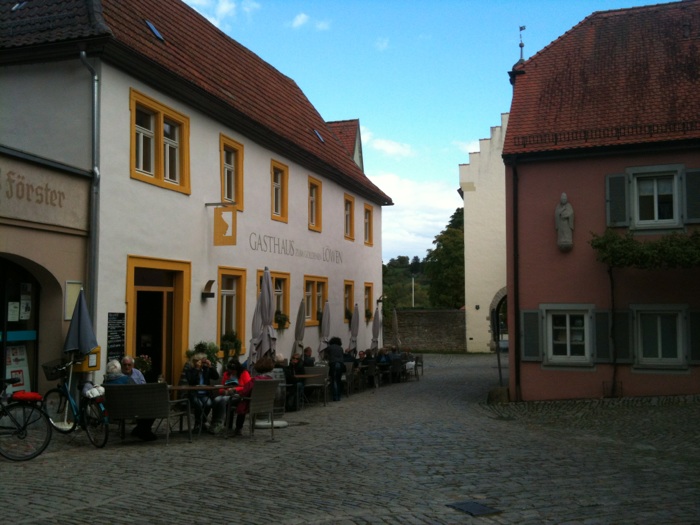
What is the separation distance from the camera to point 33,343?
1203 centimetres

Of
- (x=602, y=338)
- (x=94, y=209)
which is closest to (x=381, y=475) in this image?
(x=94, y=209)

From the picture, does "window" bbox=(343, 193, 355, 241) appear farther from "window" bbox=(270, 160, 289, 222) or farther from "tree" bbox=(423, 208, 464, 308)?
"tree" bbox=(423, 208, 464, 308)

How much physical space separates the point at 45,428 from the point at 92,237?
13.5 ft

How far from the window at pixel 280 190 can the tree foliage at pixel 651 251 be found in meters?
8.19

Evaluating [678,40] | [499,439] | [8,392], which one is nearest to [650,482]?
[499,439]

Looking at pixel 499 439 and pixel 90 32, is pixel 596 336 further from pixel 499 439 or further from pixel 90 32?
Answer: pixel 90 32

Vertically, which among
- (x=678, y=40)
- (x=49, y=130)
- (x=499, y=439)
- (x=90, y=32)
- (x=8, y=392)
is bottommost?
(x=499, y=439)

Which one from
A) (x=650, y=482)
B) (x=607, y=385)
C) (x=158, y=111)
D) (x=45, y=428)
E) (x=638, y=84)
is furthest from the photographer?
(x=638, y=84)

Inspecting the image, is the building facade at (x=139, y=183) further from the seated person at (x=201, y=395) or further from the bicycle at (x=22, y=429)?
the bicycle at (x=22, y=429)

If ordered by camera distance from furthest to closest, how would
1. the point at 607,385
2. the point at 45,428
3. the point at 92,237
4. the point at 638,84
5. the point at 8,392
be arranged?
the point at 638,84 → the point at 607,385 → the point at 92,237 → the point at 8,392 → the point at 45,428

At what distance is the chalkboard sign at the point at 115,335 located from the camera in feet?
42.8

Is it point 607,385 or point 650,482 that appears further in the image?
point 607,385

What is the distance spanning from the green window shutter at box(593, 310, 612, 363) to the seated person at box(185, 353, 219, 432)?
894 cm

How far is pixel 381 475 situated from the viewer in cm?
866
